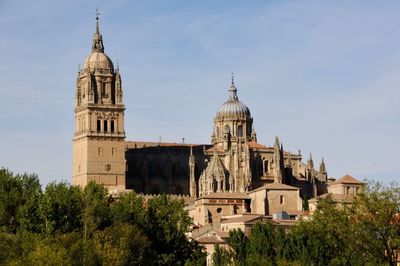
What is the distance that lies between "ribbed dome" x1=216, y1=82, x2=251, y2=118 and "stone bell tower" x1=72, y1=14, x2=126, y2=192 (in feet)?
65.3

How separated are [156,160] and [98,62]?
12.1m

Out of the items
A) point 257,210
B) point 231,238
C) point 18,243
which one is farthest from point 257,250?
point 257,210

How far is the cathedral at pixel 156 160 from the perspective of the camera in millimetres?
122750

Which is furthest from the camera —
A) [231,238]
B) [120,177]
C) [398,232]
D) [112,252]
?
[120,177]

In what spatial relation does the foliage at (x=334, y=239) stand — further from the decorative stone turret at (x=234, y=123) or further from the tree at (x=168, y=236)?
the decorative stone turret at (x=234, y=123)

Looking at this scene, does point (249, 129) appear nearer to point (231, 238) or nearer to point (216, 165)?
point (216, 165)

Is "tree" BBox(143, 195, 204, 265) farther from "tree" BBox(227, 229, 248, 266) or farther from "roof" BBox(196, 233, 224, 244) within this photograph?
"roof" BBox(196, 233, 224, 244)

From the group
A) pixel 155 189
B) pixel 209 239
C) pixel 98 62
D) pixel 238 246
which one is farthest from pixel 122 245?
pixel 98 62

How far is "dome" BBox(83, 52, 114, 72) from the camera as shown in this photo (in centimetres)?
12625

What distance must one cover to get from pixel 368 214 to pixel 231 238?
1066 cm

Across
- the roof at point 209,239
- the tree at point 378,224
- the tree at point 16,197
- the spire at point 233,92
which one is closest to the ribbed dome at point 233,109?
the spire at point 233,92

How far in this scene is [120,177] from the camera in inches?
4838

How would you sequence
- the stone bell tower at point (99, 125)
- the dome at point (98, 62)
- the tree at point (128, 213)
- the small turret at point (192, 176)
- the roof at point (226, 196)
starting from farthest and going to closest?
the dome at point (98, 62) < the small turret at point (192, 176) < the stone bell tower at point (99, 125) < the roof at point (226, 196) < the tree at point (128, 213)

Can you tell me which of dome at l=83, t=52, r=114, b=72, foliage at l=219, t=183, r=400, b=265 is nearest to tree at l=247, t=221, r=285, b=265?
foliage at l=219, t=183, r=400, b=265
